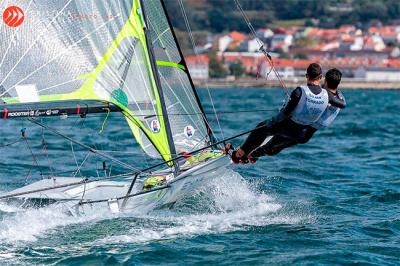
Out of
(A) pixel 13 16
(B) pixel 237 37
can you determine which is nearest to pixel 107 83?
(A) pixel 13 16

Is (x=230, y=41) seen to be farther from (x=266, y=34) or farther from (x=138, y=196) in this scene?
(x=138, y=196)

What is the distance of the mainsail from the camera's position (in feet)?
31.0

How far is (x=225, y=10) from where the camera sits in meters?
136

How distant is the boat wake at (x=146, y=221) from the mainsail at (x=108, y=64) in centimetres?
71

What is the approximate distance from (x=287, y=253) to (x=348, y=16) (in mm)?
134929

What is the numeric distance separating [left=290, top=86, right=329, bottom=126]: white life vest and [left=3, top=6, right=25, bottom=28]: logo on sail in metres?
3.08

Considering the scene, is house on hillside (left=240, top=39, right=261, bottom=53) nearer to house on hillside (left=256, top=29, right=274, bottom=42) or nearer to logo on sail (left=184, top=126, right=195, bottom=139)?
house on hillside (left=256, top=29, right=274, bottom=42)

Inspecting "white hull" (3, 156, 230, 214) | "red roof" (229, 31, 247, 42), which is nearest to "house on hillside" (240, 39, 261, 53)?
"red roof" (229, 31, 247, 42)

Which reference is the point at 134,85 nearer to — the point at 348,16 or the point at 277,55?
the point at 277,55

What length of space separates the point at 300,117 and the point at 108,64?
8.00 feet

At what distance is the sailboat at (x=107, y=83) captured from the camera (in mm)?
9352

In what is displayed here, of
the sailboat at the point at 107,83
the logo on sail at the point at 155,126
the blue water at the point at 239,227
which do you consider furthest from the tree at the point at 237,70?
the logo on sail at the point at 155,126

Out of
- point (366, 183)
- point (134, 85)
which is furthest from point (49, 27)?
point (366, 183)

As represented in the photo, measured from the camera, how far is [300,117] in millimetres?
8680
